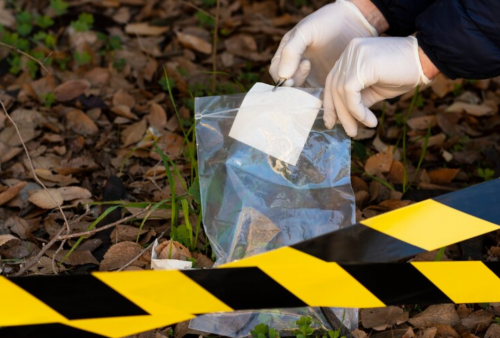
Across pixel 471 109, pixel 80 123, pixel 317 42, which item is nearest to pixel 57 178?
pixel 80 123

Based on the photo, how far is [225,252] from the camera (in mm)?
1603

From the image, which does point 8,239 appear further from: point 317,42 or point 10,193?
point 317,42

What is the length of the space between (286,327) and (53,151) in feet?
3.81

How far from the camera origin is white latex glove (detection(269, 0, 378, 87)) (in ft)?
5.86

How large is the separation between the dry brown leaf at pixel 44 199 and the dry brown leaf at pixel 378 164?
1010mm

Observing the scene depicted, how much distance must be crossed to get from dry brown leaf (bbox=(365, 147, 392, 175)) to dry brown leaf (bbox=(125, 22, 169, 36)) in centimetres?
134

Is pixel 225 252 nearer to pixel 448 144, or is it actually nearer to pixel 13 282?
pixel 13 282

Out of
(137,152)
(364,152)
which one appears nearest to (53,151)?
(137,152)

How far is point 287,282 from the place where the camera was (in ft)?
3.92

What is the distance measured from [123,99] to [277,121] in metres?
0.99

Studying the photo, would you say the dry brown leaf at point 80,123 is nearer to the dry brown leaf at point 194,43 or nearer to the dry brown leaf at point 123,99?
the dry brown leaf at point 123,99

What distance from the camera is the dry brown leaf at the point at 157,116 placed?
2.37 meters

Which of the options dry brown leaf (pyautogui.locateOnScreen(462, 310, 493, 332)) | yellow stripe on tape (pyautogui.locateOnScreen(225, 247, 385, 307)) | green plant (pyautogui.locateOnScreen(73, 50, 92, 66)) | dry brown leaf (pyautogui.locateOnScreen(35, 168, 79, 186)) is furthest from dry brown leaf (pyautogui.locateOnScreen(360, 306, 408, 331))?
green plant (pyautogui.locateOnScreen(73, 50, 92, 66))

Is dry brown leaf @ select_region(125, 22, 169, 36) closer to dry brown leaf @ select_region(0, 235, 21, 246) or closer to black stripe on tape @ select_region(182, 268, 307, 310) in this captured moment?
dry brown leaf @ select_region(0, 235, 21, 246)
